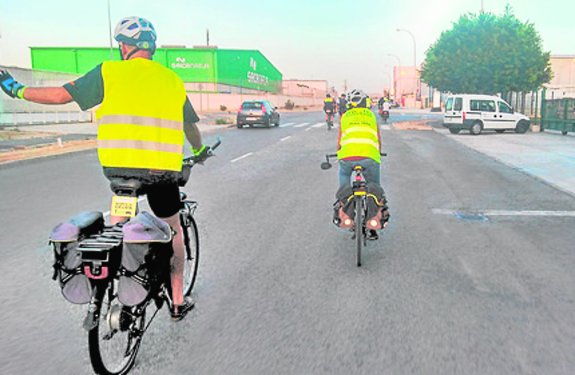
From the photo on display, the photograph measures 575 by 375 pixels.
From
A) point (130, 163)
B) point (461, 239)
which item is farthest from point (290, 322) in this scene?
point (461, 239)

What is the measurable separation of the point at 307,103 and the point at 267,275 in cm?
11543

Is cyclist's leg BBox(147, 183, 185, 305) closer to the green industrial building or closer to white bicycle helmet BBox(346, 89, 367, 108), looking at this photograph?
white bicycle helmet BBox(346, 89, 367, 108)

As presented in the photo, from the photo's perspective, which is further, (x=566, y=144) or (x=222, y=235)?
(x=566, y=144)

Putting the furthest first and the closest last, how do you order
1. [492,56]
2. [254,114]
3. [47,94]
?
1. [254,114]
2. [492,56]
3. [47,94]

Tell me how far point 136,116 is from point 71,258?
0.84 meters

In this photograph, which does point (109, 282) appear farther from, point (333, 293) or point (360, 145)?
point (360, 145)

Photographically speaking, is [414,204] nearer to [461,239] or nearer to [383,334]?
[461,239]

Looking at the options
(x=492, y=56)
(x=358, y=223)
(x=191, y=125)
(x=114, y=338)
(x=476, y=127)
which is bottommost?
(x=114, y=338)

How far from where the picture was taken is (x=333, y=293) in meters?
4.39

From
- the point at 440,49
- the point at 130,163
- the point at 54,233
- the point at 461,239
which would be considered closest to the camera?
the point at 54,233

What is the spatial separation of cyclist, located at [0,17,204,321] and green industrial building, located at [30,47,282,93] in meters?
67.4

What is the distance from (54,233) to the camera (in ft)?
8.52

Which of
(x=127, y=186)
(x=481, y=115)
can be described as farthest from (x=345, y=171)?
(x=481, y=115)

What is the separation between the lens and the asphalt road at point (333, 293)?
323 centimetres
